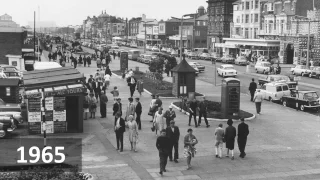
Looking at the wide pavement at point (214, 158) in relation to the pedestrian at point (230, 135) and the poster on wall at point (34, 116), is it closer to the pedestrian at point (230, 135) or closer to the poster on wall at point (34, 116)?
the pedestrian at point (230, 135)

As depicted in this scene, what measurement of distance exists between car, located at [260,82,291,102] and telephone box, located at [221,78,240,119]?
28.1 ft

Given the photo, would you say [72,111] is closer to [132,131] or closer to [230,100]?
[132,131]

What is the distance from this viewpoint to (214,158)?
1780 centimetres

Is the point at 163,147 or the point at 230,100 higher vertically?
the point at 230,100

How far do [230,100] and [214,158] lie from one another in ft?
28.2

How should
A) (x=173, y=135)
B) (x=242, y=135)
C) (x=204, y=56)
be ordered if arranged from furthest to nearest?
(x=204, y=56) < (x=242, y=135) < (x=173, y=135)

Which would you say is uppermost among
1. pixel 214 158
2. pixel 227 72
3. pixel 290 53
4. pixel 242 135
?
pixel 290 53

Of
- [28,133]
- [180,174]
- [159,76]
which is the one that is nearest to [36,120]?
[28,133]

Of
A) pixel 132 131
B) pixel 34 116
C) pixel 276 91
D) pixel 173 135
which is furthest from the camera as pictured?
pixel 276 91

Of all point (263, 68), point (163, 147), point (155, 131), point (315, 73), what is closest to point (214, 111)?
point (155, 131)

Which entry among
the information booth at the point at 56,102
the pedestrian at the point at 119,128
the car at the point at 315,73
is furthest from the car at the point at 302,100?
the car at the point at 315,73

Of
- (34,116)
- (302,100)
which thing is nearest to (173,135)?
(34,116)

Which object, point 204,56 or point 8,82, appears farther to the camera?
point 204,56

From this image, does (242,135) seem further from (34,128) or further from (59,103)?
(34,128)
